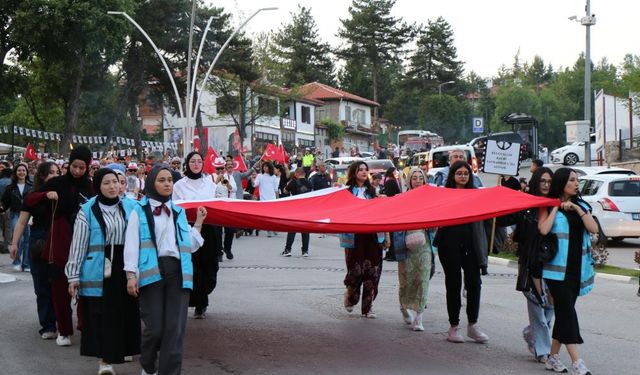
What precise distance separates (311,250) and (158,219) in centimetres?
1494

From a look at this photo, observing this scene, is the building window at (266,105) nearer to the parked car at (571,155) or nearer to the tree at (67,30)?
the tree at (67,30)

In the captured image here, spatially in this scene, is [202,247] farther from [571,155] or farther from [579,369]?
[571,155]

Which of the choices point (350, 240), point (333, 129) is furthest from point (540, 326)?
point (333, 129)

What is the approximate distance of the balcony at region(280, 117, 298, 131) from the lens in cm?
8131

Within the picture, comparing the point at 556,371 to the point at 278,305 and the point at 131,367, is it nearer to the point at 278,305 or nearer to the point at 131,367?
the point at 131,367

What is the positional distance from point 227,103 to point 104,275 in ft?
183

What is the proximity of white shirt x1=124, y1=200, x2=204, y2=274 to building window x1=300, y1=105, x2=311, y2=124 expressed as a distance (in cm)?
7745

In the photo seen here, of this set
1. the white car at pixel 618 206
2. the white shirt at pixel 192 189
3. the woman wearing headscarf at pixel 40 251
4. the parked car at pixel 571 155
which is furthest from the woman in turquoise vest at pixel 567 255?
the parked car at pixel 571 155

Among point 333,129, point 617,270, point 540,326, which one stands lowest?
point 617,270

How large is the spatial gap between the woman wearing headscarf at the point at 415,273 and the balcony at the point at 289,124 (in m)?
69.7

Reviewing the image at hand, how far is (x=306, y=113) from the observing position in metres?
86.5

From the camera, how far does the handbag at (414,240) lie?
1067 centimetres

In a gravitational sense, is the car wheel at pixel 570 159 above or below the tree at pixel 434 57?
below

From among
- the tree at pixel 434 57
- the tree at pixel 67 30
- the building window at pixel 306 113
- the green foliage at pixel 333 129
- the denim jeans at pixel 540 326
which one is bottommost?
the denim jeans at pixel 540 326
